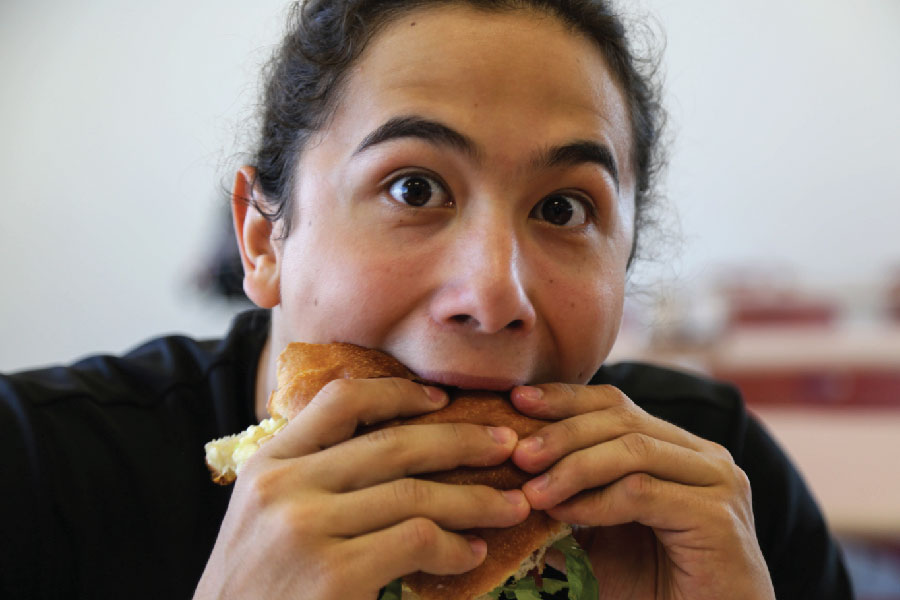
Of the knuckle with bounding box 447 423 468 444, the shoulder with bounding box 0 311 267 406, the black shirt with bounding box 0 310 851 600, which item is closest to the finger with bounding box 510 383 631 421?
the knuckle with bounding box 447 423 468 444

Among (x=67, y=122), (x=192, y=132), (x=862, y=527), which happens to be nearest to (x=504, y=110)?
(x=862, y=527)

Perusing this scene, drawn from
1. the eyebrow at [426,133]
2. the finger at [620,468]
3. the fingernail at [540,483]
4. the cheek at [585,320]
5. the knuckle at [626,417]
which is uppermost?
the eyebrow at [426,133]

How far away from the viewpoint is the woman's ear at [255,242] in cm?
148

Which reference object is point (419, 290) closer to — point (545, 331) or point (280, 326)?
point (545, 331)

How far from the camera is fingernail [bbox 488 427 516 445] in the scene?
1103 millimetres

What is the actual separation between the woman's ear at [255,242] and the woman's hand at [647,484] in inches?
22.3

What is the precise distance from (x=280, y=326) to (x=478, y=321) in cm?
52

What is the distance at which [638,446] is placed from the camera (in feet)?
3.87

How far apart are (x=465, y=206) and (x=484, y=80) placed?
20 cm

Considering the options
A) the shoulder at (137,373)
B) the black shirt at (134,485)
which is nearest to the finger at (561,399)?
the black shirt at (134,485)

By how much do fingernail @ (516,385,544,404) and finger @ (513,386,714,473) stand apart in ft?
0.06

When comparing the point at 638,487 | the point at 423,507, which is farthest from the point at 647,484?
the point at 423,507

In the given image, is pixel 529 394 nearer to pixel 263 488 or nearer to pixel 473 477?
pixel 473 477

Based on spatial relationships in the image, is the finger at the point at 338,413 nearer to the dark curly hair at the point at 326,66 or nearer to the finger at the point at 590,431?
the finger at the point at 590,431
